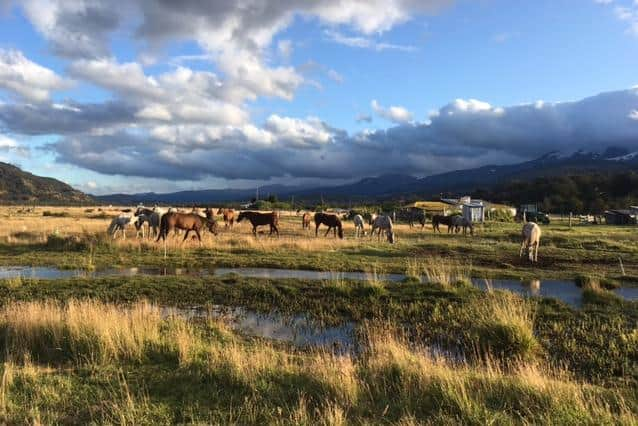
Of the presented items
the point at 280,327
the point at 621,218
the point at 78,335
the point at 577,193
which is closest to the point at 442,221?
the point at 280,327

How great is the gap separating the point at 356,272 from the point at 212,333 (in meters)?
10.4

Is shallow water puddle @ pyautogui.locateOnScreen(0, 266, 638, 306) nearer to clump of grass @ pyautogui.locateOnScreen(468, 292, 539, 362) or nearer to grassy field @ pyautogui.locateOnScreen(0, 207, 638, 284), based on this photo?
grassy field @ pyautogui.locateOnScreen(0, 207, 638, 284)

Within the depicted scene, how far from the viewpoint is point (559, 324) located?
10.8 m

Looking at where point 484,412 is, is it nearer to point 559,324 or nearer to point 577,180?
point 559,324

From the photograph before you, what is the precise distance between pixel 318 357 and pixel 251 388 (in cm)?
123

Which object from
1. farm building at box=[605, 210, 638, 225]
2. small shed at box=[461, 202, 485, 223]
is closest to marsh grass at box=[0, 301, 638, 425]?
small shed at box=[461, 202, 485, 223]

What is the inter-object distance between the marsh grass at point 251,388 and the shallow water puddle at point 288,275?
8.29 metres

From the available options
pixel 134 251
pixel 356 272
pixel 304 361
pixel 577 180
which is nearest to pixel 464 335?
pixel 304 361

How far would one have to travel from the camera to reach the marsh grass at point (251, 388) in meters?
5.50

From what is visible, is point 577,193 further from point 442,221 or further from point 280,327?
point 280,327

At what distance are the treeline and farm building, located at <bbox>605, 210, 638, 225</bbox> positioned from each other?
44.2 meters

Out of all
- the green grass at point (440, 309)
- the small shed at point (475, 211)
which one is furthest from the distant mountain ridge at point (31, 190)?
the green grass at point (440, 309)

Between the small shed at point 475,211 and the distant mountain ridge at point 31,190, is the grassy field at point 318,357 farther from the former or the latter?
the distant mountain ridge at point 31,190

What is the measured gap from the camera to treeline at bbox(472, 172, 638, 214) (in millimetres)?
116625
